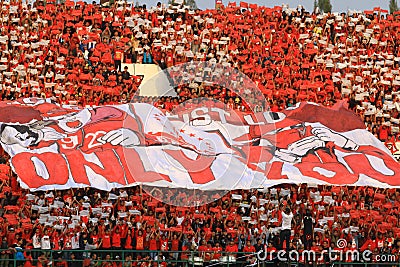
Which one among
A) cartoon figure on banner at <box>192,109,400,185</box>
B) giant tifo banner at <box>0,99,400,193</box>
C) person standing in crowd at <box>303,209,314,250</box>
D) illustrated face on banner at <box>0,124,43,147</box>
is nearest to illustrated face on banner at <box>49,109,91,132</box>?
giant tifo banner at <box>0,99,400,193</box>

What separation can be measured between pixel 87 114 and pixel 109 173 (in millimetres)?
3064

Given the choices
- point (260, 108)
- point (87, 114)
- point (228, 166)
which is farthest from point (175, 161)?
point (260, 108)

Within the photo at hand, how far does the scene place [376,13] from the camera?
1534 inches

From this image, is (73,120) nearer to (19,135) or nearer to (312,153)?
(19,135)

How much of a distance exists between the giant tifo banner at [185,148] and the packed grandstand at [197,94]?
157 cm

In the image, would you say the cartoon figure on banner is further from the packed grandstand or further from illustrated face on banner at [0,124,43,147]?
illustrated face on banner at [0,124,43,147]

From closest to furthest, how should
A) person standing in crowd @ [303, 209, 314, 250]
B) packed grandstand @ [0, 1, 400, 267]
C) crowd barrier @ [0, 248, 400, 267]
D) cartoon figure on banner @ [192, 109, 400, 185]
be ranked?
1. crowd barrier @ [0, 248, 400, 267]
2. cartoon figure on banner @ [192, 109, 400, 185]
3. packed grandstand @ [0, 1, 400, 267]
4. person standing in crowd @ [303, 209, 314, 250]

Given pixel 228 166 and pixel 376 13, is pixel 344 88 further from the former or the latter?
pixel 228 166

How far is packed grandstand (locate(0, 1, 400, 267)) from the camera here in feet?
81.0

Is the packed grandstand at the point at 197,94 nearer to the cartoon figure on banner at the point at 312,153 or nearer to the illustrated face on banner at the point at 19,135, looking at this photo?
the illustrated face on banner at the point at 19,135

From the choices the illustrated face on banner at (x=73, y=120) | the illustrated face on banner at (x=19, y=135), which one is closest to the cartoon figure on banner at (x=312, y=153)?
the illustrated face on banner at (x=73, y=120)

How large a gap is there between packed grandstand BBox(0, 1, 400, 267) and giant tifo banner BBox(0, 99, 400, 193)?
1568 millimetres

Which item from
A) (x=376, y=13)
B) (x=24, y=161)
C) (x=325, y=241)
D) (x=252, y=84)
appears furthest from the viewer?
(x=376, y=13)

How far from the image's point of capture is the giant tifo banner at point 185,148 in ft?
78.2
